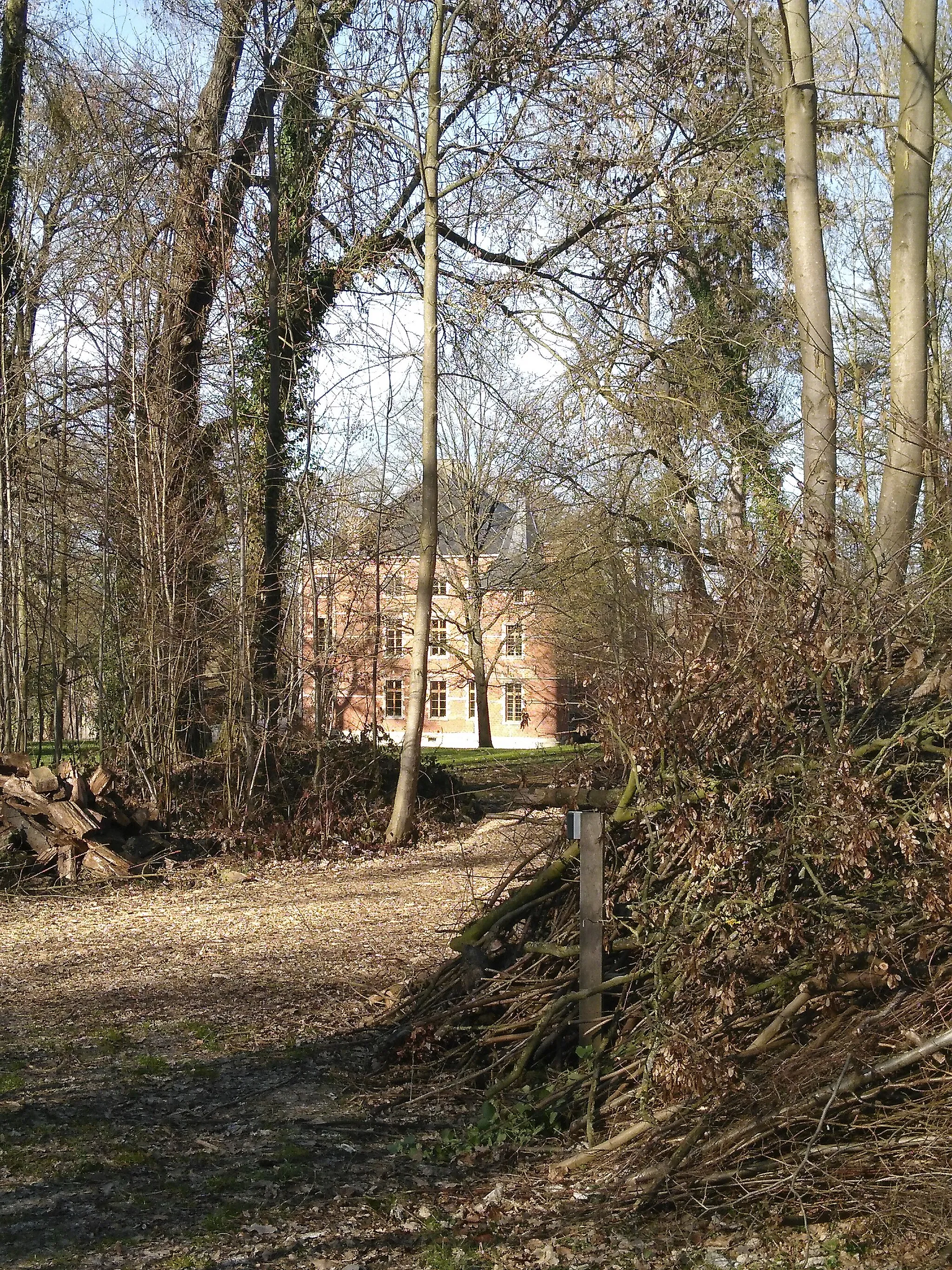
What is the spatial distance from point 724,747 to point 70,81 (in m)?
15.1

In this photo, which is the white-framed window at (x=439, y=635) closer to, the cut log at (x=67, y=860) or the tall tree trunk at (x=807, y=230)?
the cut log at (x=67, y=860)

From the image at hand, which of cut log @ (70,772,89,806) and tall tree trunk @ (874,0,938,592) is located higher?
tall tree trunk @ (874,0,938,592)

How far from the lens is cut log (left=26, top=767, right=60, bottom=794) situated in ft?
34.3

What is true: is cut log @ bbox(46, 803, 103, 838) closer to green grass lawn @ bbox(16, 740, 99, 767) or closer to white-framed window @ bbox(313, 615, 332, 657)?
green grass lawn @ bbox(16, 740, 99, 767)

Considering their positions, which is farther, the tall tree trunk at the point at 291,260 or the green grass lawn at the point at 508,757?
the tall tree trunk at the point at 291,260

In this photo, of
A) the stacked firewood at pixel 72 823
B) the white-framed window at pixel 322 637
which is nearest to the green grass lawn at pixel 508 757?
the white-framed window at pixel 322 637

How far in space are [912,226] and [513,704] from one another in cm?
3367

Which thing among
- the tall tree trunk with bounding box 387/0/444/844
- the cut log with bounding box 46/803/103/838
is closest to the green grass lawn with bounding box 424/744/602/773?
the tall tree trunk with bounding box 387/0/444/844

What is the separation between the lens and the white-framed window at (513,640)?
3225 centimetres

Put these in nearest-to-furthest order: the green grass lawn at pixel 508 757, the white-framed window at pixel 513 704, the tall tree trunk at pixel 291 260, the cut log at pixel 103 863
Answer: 1. the green grass lawn at pixel 508 757
2. the cut log at pixel 103 863
3. the tall tree trunk at pixel 291 260
4. the white-framed window at pixel 513 704

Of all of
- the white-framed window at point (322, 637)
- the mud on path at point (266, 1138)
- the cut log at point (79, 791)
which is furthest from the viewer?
the white-framed window at point (322, 637)

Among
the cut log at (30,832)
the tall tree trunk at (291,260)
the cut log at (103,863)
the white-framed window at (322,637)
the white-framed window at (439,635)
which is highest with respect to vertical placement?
the tall tree trunk at (291,260)

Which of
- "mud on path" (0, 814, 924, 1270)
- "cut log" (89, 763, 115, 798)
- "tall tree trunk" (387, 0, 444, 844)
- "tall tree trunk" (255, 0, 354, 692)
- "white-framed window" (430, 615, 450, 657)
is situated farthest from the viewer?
"white-framed window" (430, 615, 450, 657)

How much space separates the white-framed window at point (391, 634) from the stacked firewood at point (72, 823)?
10.6 ft
